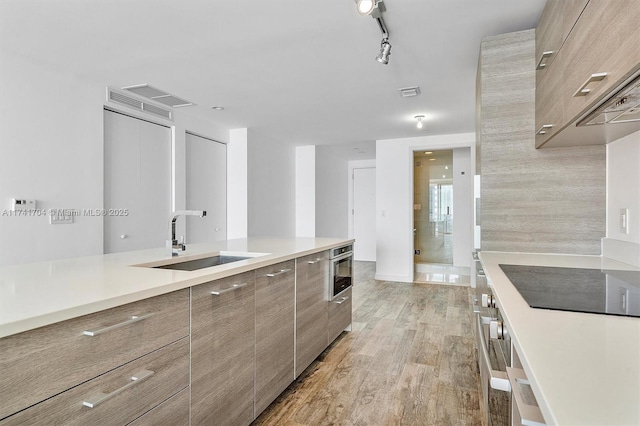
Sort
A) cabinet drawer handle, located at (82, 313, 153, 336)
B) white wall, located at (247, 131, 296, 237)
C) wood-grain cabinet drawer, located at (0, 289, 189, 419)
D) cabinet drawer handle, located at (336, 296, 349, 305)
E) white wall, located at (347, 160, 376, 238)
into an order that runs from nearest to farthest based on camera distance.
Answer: wood-grain cabinet drawer, located at (0, 289, 189, 419), cabinet drawer handle, located at (82, 313, 153, 336), cabinet drawer handle, located at (336, 296, 349, 305), white wall, located at (247, 131, 296, 237), white wall, located at (347, 160, 376, 238)

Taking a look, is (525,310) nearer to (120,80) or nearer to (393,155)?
(120,80)

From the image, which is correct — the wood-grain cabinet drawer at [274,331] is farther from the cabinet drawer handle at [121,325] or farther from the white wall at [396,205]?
the white wall at [396,205]

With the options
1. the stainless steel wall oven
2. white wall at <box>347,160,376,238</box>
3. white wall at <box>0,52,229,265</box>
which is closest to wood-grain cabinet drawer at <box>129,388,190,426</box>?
the stainless steel wall oven

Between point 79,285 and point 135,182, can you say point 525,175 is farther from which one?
point 135,182

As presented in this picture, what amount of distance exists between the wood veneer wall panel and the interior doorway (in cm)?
433

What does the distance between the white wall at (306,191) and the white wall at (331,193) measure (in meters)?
0.17

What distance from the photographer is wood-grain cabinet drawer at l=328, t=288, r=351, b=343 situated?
114 inches

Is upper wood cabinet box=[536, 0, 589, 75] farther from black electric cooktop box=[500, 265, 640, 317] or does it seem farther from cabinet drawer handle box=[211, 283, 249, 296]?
cabinet drawer handle box=[211, 283, 249, 296]

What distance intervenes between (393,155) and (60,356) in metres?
5.50

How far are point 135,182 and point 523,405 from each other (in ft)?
13.4

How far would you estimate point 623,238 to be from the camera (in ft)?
6.17

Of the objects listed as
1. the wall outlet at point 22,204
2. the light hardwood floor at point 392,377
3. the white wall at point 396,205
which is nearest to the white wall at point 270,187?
the white wall at point 396,205

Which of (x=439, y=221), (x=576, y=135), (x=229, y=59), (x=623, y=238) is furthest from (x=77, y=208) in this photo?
(x=439, y=221)

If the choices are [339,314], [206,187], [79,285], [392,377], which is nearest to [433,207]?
[206,187]
